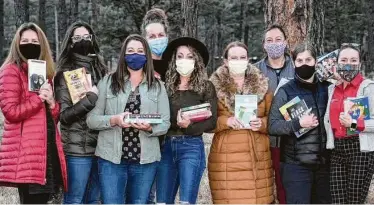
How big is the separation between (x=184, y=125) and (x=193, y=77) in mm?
588

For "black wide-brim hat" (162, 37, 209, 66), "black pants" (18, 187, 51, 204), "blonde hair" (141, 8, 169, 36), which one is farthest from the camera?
"blonde hair" (141, 8, 169, 36)

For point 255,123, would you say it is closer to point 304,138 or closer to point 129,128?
point 304,138

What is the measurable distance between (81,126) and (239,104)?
170 centimetres

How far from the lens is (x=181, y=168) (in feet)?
18.5

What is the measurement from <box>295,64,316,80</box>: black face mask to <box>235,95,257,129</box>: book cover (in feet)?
1.76

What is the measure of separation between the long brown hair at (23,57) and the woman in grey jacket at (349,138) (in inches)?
115

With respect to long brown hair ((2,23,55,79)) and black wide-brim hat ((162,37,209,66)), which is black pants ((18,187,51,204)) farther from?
black wide-brim hat ((162,37,209,66))

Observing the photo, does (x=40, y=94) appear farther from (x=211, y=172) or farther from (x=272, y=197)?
(x=272, y=197)

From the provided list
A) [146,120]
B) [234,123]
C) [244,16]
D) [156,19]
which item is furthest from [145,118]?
[244,16]

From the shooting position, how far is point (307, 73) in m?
5.58

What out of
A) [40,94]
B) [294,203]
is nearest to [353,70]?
[294,203]

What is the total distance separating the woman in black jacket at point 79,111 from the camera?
5547mm

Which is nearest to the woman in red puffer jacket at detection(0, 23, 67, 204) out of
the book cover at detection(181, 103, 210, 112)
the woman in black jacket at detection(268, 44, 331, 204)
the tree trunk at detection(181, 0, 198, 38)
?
the book cover at detection(181, 103, 210, 112)

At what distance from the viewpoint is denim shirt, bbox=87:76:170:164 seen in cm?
540
